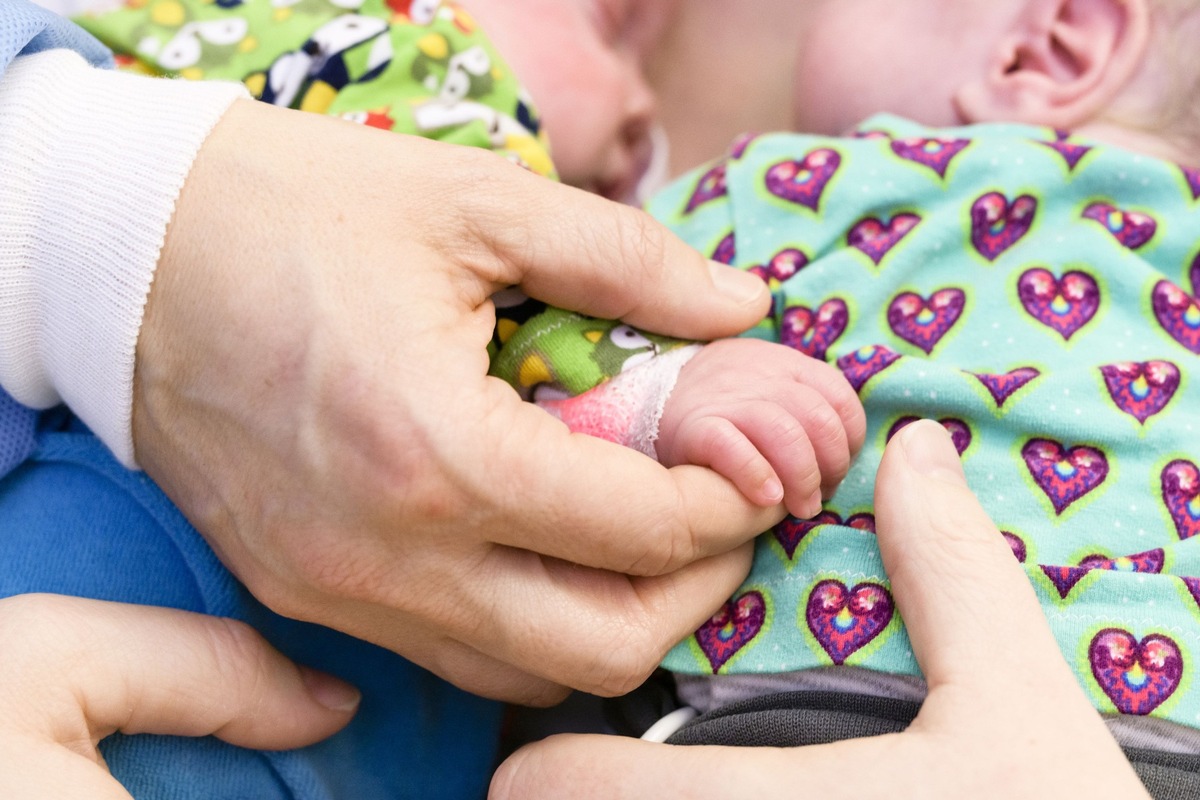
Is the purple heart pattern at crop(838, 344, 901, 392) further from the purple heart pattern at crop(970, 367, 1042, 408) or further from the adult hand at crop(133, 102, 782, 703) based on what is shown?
the adult hand at crop(133, 102, 782, 703)

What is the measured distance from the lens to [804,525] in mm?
922

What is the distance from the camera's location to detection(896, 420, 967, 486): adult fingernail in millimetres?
849

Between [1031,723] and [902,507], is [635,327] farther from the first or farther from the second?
[1031,723]

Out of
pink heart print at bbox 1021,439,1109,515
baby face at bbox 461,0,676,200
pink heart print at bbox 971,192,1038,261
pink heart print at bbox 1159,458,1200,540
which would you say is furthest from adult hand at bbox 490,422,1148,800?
baby face at bbox 461,0,676,200

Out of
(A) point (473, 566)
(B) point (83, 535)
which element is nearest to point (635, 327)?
(A) point (473, 566)

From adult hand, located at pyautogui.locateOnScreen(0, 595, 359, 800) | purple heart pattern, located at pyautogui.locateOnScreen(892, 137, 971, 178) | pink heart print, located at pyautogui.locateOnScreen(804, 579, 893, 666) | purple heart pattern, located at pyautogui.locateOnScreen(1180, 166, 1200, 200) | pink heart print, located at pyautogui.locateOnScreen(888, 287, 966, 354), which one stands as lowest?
adult hand, located at pyautogui.locateOnScreen(0, 595, 359, 800)

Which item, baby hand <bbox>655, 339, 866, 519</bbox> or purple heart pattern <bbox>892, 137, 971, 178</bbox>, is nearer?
baby hand <bbox>655, 339, 866, 519</bbox>

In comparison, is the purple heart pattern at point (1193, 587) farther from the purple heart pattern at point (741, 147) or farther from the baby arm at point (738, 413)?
the purple heart pattern at point (741, 147)

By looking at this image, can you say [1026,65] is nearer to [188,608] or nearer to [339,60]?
[339,60]

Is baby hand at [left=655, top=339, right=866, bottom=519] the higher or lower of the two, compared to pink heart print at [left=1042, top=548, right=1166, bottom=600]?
higher

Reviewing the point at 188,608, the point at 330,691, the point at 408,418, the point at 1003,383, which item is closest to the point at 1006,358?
the point at 1003,383

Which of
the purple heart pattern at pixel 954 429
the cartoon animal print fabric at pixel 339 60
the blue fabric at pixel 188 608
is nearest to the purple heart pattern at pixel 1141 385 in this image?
the purple heart pattern at pixel 954 429

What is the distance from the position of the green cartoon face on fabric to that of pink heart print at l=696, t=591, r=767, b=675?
0.25 m

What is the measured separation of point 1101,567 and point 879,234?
0.43 metres
